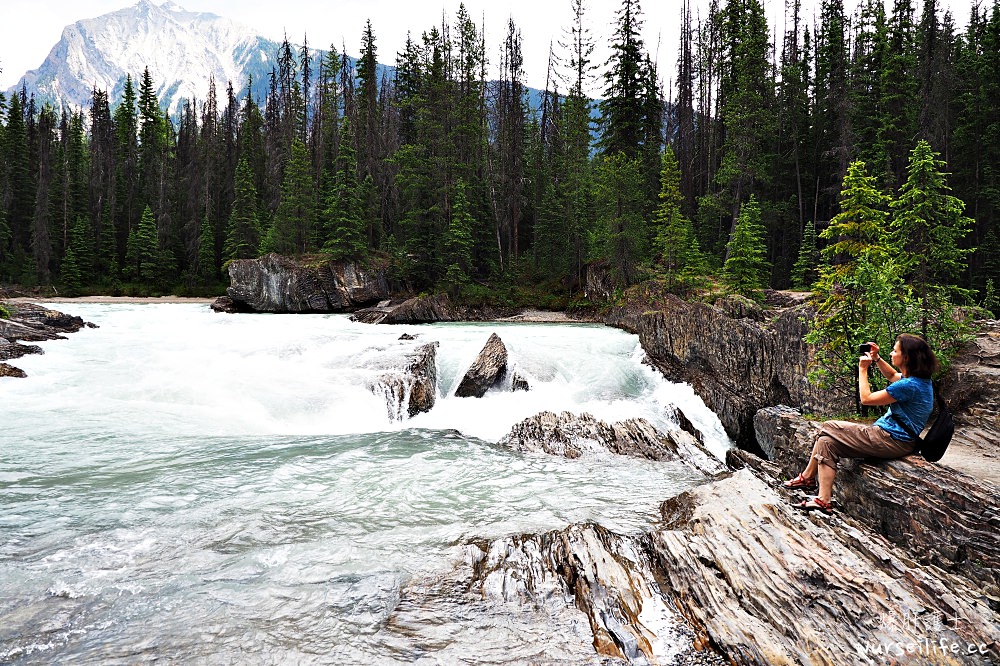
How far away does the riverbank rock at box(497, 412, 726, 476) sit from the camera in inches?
393

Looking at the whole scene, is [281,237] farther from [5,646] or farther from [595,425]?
[5,646]

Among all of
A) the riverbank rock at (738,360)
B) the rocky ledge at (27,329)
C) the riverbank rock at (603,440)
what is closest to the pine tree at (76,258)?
the rocky ledge at (27,329)

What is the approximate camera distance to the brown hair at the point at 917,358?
5117 mm

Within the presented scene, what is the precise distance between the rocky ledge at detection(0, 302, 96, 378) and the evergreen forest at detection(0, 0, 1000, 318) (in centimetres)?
1538

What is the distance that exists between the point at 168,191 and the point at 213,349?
4453 centimetres

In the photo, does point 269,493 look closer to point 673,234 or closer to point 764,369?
point 764,369

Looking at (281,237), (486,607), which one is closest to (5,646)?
(486,607)

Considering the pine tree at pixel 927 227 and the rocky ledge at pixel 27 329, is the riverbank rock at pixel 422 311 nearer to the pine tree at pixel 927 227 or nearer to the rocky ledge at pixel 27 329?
the rocky ledge at pixel 27 329

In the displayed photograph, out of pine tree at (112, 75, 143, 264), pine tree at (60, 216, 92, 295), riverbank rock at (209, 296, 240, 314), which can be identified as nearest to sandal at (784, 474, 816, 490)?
riverbank rock at (209, 296, 240, 314)

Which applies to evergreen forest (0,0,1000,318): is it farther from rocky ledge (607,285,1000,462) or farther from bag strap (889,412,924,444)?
bag strap (889,412,924,444)

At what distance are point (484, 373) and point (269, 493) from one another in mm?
7279

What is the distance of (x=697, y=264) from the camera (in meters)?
25.4

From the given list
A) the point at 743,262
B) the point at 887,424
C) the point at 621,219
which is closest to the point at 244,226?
the point at 621,219

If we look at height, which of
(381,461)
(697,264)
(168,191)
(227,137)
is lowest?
(381,461)
